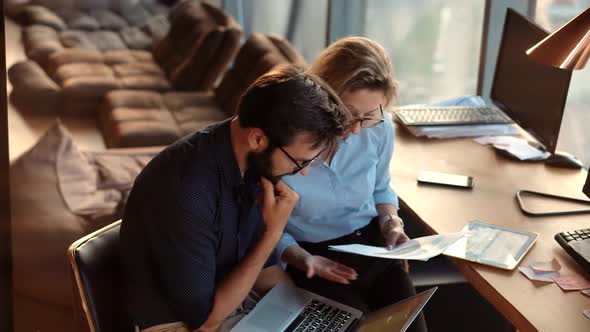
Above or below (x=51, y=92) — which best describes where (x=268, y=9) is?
above

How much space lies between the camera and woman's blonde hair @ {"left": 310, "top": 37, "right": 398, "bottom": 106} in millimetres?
2127

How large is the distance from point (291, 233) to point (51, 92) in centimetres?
409

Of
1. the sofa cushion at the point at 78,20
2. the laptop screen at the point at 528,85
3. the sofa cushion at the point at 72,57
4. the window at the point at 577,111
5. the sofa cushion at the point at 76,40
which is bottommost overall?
the sofa cushion at the point at 78,20

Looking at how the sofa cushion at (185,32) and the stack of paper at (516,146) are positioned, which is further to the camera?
the sofa cushion at (185,32)

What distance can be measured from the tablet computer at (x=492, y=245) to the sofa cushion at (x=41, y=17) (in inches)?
259

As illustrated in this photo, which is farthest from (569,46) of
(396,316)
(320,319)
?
(320,319)

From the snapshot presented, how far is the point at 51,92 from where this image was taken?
5.83 m

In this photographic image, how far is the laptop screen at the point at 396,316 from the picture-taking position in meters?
1.88

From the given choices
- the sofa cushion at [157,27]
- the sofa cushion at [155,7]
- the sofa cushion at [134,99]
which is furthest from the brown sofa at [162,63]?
the sofa cushion at [155,7]

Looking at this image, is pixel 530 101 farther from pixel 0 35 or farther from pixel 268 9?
pixel 268 9

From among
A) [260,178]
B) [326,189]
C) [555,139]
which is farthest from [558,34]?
[260,178]

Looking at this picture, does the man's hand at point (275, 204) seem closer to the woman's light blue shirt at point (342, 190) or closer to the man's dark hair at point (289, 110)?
the man's dark hair at point (289, 110)

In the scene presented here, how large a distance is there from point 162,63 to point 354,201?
438 cm

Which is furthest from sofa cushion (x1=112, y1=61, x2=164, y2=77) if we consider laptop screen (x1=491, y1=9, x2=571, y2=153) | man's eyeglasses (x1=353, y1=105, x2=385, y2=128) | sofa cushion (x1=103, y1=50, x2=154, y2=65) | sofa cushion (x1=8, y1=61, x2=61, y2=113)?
man's eyeglasses (x1=353, y1=105, x2=385, y2=128)
